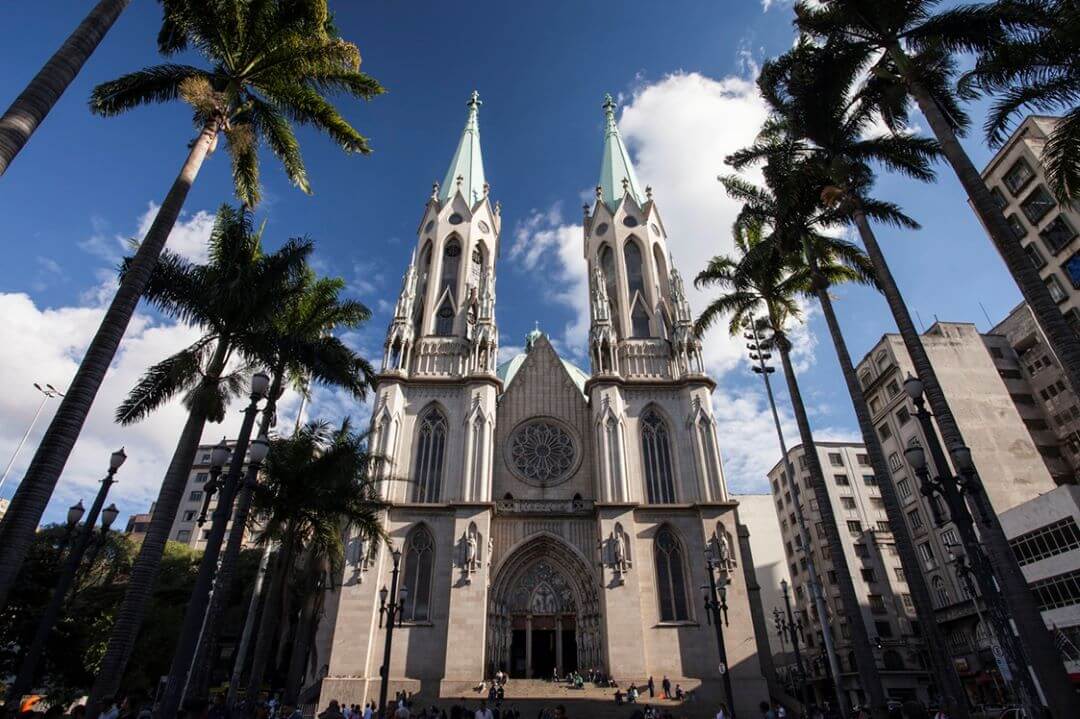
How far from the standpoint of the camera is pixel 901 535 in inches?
566

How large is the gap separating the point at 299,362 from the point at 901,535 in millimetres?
16838

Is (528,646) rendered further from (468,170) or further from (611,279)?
(468,170)

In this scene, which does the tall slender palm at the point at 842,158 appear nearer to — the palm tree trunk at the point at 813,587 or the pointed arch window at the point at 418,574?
the palm tree trunk at the point at 813,587

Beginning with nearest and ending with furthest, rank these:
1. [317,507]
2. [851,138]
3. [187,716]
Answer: [187,716] < [851,138] < [317,507]

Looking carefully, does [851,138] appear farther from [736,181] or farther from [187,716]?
[187,716]

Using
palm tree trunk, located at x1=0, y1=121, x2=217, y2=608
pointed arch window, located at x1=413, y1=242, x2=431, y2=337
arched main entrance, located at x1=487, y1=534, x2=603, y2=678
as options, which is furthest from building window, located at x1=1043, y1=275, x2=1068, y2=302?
palm tree trunk, located at x1=0, y1=121, x2=217, y2=608

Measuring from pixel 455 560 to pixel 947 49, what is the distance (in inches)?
949

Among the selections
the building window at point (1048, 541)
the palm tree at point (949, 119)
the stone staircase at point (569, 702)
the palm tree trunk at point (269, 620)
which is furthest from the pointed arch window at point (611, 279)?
the building window at point (1048, 541)

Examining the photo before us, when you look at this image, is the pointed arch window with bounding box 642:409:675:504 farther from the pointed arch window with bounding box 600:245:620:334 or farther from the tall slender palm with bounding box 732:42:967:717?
the tall slender palm with bounding box 732:42:967:717

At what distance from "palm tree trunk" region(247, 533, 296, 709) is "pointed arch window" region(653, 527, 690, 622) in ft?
53.2

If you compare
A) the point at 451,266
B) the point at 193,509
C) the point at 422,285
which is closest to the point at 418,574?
the point at 422,285

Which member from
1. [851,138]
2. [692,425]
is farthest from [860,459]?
[851,138]

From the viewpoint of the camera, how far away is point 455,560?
25.8 metres

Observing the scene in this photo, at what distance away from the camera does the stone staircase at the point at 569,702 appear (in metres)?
21.1
